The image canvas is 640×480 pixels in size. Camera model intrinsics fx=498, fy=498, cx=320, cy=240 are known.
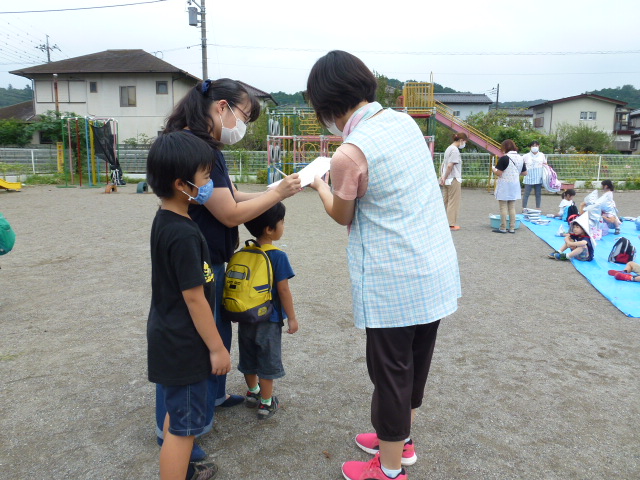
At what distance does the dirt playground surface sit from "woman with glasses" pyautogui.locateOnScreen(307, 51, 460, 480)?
0.60 meters

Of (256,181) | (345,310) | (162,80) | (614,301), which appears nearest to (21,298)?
(345,310)

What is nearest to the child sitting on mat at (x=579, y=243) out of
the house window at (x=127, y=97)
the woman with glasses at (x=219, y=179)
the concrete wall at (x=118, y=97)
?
the woman with glasses at (x=219, y=179)

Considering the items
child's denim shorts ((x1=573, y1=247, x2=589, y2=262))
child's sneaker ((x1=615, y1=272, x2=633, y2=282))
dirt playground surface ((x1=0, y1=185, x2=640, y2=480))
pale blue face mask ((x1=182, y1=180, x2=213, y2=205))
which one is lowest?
dirt playground surface ((x1=0, y1=185, x2=640, y2=480))

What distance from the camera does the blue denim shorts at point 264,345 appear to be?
2.48 m

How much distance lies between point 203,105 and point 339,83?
2.26 ft

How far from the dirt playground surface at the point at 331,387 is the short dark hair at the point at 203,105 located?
146cm

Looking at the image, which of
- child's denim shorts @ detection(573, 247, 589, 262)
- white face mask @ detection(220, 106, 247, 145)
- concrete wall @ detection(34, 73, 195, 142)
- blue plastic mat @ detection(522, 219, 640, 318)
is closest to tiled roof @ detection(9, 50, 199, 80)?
concrete wall @ detection(34, 73, 195, 142)

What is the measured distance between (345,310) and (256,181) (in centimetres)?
1467

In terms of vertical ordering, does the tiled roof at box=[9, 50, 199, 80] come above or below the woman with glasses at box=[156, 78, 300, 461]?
above

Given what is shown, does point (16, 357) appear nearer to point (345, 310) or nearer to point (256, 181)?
point (345, 310)

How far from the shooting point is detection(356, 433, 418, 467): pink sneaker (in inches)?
87.2

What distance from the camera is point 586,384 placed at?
3.03 m

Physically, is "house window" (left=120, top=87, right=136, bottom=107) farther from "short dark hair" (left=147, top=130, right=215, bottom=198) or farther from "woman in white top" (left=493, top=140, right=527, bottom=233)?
"short dark hair" (left=147, top=130, right=215, bottom=198)

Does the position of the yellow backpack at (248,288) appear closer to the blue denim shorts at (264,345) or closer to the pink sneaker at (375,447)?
the blue denim shorts at (264,345)
